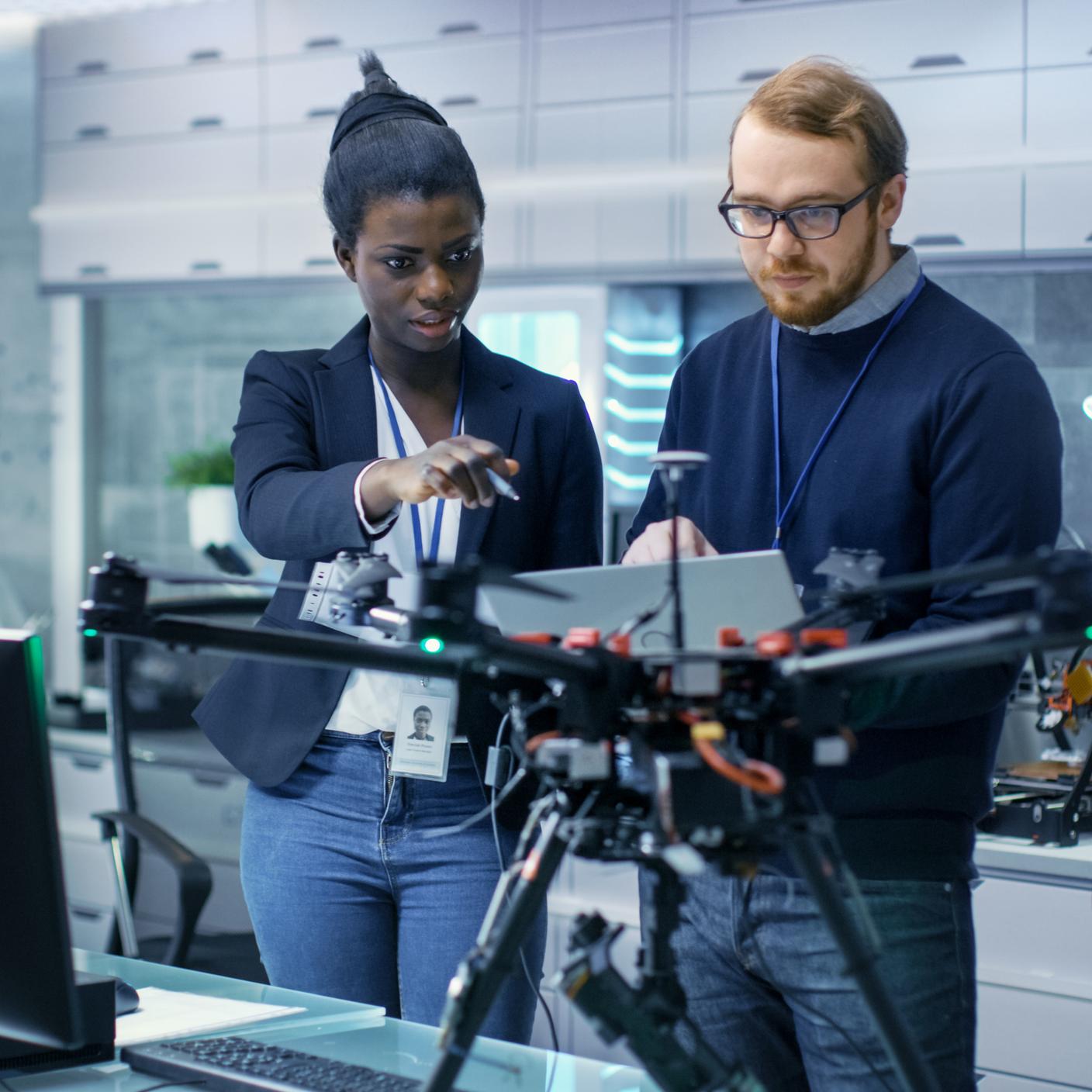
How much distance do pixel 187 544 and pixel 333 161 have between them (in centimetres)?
330

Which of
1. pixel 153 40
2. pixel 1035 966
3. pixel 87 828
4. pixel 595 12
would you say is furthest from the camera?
pixel 153 40

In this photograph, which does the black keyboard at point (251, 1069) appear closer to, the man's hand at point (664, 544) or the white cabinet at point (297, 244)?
the man's hand at point (664, 544)

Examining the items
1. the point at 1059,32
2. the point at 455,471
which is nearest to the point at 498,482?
the point at 455,471

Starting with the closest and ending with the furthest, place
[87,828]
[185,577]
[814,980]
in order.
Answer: [185,577] → [814,980] → [87,828]

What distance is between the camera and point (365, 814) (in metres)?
1.59

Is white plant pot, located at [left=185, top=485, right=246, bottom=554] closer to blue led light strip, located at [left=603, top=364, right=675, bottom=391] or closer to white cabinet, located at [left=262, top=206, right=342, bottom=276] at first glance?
white cabinet, located at [left=262, top=206, right=342, bottom=276]

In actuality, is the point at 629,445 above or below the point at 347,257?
below

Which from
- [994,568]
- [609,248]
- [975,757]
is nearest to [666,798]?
[994,568]

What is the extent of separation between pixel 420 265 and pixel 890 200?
0.52m

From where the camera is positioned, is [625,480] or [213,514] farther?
[213,514]

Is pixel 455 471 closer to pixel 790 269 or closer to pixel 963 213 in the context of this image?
pixel 790 269

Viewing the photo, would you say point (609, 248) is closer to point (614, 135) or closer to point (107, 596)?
point (614, 135)

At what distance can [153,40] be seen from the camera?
4.31 metres

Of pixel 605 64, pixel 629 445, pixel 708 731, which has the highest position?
pixel 605 64
